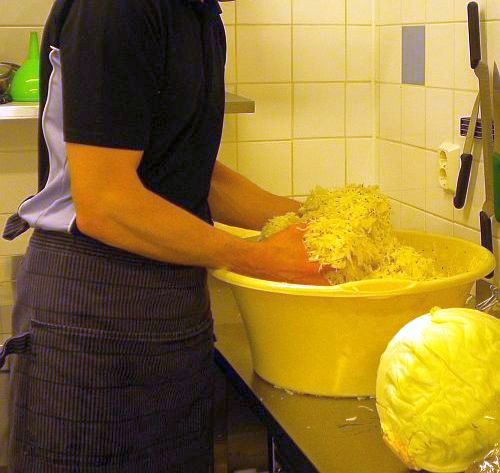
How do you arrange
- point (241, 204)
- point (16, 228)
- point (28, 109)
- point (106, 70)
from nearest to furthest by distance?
1. point (106, 70)
2. point (16, 228)
3. point (241, 204)
4. point (28, 109)

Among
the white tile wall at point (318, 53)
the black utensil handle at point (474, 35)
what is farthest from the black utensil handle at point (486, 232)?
the white tile wall at point (318, 53)

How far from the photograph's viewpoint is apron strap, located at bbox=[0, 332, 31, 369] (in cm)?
116

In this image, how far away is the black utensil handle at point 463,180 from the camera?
1587 millimetres

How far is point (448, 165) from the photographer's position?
5.56 ft

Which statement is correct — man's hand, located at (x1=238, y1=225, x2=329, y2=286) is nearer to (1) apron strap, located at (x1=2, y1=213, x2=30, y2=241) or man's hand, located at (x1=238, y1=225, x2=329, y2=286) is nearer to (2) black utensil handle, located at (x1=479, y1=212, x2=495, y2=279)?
(1) apron strap, located at (x1=2, y1=213, x2=30, y2=241)

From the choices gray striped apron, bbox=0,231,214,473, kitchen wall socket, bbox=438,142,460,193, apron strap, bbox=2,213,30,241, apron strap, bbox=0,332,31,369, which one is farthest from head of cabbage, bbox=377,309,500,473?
kitchen wall socket, bbox=438,142,460,193

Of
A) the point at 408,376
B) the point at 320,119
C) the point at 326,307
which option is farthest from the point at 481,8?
the point at 408,376

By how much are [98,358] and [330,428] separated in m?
0.32

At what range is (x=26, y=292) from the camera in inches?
47.4

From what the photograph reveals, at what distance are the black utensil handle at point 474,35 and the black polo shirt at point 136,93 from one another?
1.67ft

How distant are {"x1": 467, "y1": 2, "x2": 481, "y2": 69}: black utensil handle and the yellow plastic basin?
0.45 meters

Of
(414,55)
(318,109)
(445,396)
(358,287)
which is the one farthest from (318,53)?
(445,396)

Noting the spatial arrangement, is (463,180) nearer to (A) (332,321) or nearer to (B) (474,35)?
(B) (474,35)

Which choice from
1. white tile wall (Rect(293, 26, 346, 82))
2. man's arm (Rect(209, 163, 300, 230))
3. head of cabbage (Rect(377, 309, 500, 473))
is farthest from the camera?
white tile wall (Rect(293, 26, 346, 82))
